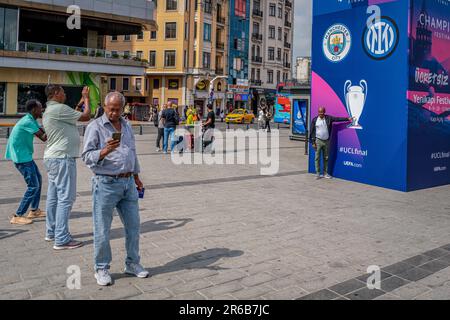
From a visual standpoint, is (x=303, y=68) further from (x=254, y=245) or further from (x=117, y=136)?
(x=117, y=136)

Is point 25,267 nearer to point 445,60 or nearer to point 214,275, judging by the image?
point 214,275

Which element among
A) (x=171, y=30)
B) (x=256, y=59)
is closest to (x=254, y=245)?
(x=171, y=30)

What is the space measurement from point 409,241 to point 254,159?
907 centimetres

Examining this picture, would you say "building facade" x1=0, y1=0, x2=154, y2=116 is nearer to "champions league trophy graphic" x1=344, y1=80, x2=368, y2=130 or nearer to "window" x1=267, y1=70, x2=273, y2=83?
"champions league trophy graphic" x1=344, y1=80, x2=368, y2=130

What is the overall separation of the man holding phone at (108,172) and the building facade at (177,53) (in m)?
47.2

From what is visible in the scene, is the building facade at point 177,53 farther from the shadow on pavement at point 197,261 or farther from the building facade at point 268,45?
the shadow on pavement at point 197,261

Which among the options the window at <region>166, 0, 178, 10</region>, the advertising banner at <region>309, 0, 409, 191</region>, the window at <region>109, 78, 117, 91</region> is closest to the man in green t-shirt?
the advertising banner at <region>309, 0, 409, 191</region>

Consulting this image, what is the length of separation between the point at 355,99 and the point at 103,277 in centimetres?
820

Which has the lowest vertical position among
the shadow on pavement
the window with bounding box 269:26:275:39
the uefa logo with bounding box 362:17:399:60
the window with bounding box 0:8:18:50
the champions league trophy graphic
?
the shadow on pavement

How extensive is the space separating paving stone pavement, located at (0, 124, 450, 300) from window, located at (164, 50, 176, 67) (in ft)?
145

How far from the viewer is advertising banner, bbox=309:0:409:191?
1000 centimetres

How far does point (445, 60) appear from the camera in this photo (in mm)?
10930

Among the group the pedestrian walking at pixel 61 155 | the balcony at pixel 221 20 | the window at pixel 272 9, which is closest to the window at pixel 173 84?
the balcony at pixel 221 20

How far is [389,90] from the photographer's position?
10.2 m
